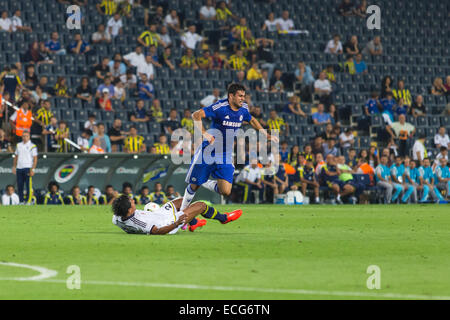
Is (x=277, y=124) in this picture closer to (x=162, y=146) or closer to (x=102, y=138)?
(x=162, y=146)

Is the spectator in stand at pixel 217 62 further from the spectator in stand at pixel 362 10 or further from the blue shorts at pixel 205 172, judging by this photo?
the blue shorts at pixel 205 172

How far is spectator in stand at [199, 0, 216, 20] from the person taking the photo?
114 feet

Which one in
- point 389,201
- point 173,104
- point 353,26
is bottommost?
point 389,201

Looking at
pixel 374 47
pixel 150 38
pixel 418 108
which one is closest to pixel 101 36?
pixel 150 38

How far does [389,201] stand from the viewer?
1128 inches

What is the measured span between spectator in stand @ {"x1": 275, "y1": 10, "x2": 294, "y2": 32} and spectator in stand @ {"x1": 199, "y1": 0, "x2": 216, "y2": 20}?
2.66 metres

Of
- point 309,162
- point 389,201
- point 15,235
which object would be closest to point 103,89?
point 309,162

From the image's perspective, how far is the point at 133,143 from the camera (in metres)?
27.3

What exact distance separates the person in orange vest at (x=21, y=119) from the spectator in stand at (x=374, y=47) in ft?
52.0

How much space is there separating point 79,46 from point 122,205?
1849 cm

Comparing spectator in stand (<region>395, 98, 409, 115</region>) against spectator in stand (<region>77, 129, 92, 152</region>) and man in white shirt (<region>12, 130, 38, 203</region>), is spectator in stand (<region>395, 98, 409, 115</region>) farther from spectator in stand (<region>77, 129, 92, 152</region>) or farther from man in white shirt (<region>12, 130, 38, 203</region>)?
man in white shirt (<region>12, 130, 38, 203</region>)

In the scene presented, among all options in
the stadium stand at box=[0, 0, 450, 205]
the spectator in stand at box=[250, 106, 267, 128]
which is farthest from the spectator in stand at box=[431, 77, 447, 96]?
the spectator in stand at box=[250, 106, 267, 128]

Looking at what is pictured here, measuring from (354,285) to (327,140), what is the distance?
73.0 ft

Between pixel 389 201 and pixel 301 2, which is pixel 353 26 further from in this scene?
pixel 389 201
